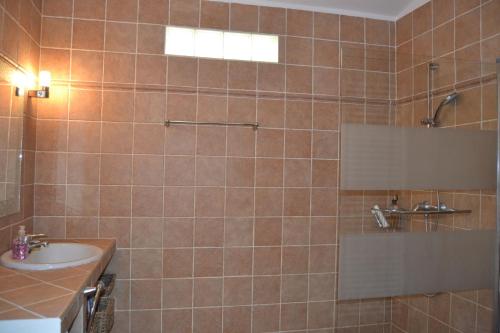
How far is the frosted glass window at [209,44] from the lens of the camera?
98.6 inches

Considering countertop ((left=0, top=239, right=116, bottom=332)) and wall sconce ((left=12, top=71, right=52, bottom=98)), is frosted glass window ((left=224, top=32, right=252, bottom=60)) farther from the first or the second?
countertop ((left=0, top=239, right=116, bottom=332))

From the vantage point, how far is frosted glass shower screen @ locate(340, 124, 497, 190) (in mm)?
1611

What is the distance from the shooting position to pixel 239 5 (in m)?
2.55

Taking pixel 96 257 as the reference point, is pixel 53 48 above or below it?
above

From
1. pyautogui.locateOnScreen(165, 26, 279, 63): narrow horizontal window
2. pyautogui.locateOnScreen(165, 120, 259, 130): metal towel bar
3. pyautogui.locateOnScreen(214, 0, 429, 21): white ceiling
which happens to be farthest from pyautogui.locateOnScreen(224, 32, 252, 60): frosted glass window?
pyautogui.locateOnScreen(165, 120, 259, 130): metal towel bar

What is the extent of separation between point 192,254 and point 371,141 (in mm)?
1490

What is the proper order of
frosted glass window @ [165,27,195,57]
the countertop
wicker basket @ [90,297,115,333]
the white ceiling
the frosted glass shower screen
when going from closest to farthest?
1. the countertop
2. the frosted glass shower screen
3. wicker basket @ [90,297,115,333]
4. frosted glass window @ [165,27,195,57]
5. the white ceiling

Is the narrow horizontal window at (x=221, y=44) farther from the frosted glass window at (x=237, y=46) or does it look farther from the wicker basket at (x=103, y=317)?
the wicker basket at (x=103, y=317)

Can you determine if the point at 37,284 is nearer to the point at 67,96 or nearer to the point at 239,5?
the point at 67,96

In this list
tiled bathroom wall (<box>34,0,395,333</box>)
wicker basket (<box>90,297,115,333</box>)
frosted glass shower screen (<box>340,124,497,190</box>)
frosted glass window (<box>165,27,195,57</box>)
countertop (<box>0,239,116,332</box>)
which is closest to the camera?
countertop (<box>0,239,116,332</box>)

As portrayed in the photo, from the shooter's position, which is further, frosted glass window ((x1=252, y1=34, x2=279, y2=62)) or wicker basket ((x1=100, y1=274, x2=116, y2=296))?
frosted glass window ((x1=252, y1=34, x2=279, y2=62))

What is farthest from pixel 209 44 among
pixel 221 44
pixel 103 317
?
pixel 103 317

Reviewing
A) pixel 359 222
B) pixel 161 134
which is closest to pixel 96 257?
pixel 161 134

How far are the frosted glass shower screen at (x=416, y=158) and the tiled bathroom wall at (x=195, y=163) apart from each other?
0.96 m
